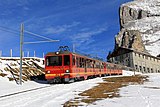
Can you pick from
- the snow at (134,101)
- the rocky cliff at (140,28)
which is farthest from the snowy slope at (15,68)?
the rocky cliff at (140,28)

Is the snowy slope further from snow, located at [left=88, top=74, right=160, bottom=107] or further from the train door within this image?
snow, located at [left=88, top=74, right=160, bottom=107]

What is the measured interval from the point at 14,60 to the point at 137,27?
150 metres

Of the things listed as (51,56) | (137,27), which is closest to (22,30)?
(51,56)

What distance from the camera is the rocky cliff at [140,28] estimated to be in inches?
5460

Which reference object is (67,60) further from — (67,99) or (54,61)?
(67,99)

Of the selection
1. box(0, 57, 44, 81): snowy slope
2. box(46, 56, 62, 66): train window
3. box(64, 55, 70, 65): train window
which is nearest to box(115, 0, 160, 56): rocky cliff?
box(0, 57, 44, 81): snowy slope

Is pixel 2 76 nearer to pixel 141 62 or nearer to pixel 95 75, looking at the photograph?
pixel 95 75

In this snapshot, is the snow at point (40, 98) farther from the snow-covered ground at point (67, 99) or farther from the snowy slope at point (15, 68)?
the snowy slope at point (15, 68)

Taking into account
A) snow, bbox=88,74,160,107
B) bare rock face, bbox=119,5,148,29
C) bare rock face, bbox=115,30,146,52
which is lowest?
snow, bbox=88,74,160,107

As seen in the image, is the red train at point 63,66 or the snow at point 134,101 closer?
the snow at point 134,101

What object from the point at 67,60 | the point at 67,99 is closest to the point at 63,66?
the point at 67,60

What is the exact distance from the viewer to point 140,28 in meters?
174

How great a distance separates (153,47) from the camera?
145m

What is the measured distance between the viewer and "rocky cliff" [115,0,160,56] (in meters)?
139
